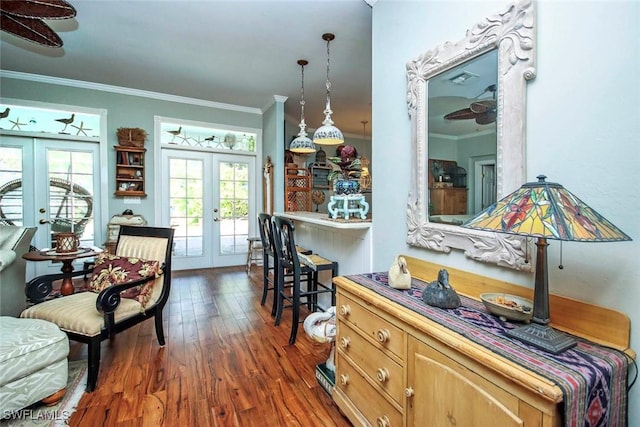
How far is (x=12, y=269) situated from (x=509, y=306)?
3.77m

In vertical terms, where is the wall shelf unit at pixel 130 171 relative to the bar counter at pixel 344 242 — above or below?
above

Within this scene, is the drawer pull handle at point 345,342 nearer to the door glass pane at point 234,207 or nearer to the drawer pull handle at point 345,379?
the drawer pull handle at point 345,379

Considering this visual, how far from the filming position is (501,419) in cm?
85

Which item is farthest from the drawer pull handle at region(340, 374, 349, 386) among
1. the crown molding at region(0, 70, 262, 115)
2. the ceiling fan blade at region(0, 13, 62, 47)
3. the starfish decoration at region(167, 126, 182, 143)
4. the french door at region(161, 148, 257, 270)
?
the crown molding at region(0, 70, 262, 115)

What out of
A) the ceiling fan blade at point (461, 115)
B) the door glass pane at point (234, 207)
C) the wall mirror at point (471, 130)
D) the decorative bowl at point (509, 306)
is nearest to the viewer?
the decorative bowl at point (509, 306)

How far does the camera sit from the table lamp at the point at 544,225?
0.84 meters

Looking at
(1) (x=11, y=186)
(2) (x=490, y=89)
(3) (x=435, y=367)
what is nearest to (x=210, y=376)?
(3) (x=435, y=367)

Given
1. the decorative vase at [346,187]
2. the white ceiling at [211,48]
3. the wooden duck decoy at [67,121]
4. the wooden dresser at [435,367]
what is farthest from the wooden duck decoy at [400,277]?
the wooden duck decoy at [67,121]

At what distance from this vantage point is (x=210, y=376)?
2055mm

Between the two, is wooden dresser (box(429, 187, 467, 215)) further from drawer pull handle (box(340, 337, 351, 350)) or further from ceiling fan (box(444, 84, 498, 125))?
drawer pull handle (box(340, 337, 351, 350))

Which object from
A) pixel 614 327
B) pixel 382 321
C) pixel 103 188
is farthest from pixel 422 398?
pixel 103 188

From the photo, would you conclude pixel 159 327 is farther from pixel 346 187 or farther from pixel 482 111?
pixel 482 111

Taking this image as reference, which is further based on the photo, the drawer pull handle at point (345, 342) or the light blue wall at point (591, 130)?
the drawer pull handle at point (345, 342)

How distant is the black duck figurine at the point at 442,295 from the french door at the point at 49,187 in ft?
16.1
